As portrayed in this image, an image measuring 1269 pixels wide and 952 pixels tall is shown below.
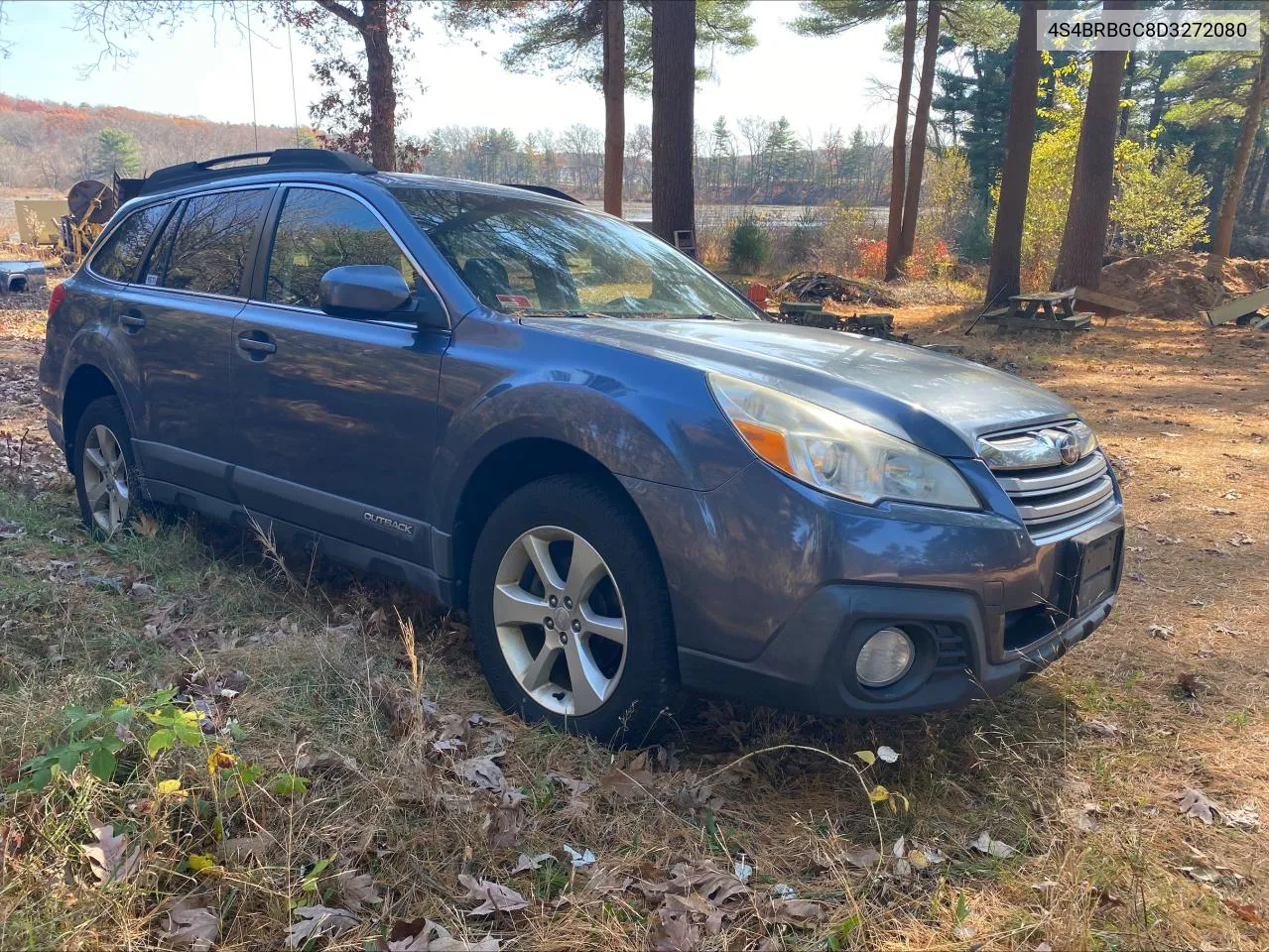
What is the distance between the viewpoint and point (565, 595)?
2.80 metres

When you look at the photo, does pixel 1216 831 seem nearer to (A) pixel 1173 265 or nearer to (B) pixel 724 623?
(B) pixel 724 623

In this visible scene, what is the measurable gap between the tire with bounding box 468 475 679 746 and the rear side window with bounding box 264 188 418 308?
41.9 inches

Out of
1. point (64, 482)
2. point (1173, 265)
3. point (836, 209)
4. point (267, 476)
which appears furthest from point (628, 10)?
point (267, 476)

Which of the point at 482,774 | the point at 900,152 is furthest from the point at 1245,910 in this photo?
the point at 900,152

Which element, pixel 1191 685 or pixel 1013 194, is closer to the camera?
pixel 1191 685

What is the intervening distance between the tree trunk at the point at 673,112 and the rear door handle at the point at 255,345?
8502mm

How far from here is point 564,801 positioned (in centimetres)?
256

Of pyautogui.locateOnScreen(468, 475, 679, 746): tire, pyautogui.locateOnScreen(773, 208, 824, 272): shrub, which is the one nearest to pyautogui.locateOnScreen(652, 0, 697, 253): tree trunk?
pyautogui.locateOnScreen(468, 475, 679, 746): tire

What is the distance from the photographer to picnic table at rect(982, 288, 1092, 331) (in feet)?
45.0

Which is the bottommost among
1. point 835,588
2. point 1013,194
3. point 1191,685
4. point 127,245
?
point 1191,685

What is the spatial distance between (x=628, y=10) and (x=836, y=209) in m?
10.1

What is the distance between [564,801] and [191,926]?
936 millimetres

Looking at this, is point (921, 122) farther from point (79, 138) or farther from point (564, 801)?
point (79, 138)

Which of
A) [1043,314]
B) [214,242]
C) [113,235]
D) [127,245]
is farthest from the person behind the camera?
[1043,314]
